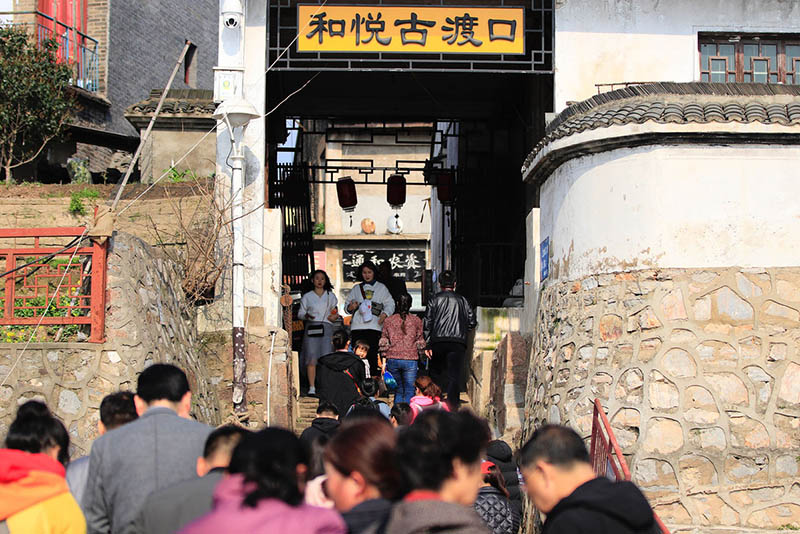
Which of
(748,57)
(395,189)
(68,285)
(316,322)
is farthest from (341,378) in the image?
(395,189)

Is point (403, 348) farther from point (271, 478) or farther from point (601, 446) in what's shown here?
point (271, 478)

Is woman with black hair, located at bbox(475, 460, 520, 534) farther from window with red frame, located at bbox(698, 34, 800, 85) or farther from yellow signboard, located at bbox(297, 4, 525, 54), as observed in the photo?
window with red frame, located at bbox(698, 34, 800, 85)

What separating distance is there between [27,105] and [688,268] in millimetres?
13485

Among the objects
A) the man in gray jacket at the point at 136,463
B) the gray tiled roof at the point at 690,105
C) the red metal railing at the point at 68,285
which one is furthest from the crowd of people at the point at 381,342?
the man in gray jacket at the point at 136,463

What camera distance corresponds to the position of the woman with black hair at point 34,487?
4.68m

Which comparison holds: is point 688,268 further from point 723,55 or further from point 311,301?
point 311,301

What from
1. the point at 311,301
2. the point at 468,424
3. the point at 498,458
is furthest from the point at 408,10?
the point at 468,424

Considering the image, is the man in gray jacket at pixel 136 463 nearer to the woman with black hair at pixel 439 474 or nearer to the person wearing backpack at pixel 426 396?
the woman with black hair at pixel 439 474

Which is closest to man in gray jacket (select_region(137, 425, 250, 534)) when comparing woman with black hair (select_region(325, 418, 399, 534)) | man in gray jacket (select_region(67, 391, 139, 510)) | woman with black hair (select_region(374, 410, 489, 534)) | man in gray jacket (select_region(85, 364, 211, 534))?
man in gray jacket (select_region(85, 364, 211, 534))

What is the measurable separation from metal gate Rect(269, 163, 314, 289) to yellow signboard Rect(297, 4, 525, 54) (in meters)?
4.52

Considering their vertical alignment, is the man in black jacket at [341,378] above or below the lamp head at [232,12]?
below

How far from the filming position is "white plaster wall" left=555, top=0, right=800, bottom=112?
1399 cm

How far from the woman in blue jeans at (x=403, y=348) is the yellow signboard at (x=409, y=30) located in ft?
12.1

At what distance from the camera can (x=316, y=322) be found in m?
14.7
